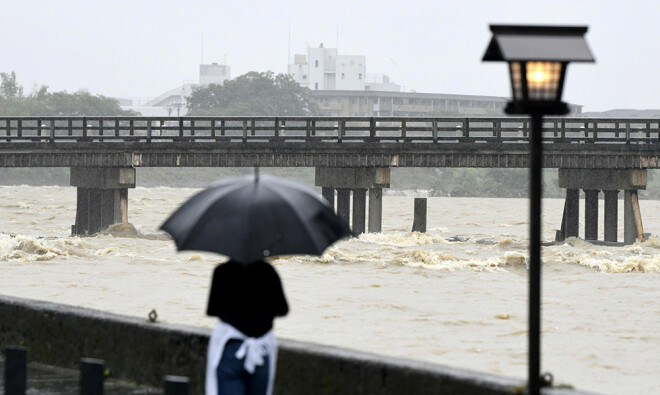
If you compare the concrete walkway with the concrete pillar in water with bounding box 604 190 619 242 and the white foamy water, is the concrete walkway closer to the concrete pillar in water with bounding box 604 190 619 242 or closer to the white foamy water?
the white foamy water

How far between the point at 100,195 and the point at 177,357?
30000mm

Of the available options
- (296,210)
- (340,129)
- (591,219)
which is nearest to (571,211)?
(591,219)

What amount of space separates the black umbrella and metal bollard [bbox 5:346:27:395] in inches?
45.3

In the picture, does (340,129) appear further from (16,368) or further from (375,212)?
(16,368)

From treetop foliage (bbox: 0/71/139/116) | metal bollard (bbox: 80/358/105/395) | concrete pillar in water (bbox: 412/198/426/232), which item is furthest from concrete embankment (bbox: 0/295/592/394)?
treetop foliage (bbox: 0/71/139/116)

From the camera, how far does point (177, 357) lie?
7578 mm

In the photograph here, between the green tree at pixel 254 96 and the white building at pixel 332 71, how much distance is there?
40.4 m

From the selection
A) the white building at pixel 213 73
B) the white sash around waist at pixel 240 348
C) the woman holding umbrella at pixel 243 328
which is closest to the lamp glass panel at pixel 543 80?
the woman holding umbrella at pixel 243 328

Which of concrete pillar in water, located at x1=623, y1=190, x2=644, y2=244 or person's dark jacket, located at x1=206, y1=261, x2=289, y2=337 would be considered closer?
person's dark jacket, located at x1=206, y1=261, x2=289, y2=337

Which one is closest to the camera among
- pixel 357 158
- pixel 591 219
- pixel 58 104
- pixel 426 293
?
pixel 426 293

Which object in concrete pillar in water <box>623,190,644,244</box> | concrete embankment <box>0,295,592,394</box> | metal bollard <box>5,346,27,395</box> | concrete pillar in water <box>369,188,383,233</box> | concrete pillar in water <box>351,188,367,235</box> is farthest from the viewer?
concrete pillar in water <box>369,188,383,233</box>

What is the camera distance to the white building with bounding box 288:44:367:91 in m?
146

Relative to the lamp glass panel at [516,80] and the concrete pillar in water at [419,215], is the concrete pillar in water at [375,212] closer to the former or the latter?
the concrete pillar in water at [419,215]

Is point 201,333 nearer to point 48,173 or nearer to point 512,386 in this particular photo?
point 512,386
